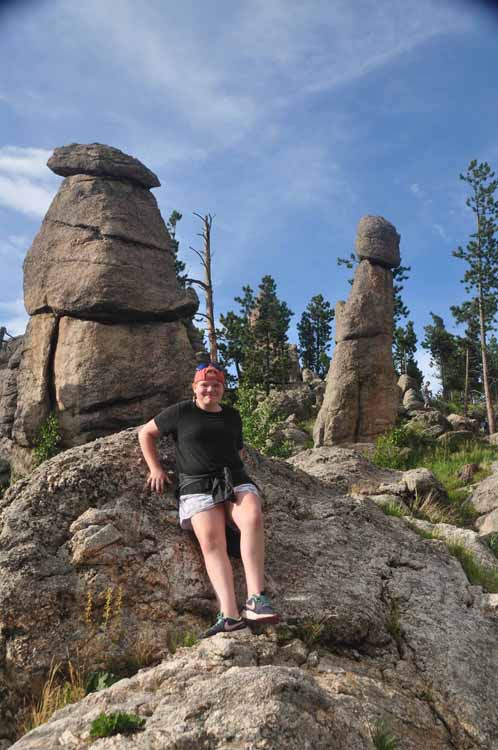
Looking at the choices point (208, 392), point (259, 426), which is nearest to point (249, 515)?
point (208, 392)

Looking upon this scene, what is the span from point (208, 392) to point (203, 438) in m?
0.38

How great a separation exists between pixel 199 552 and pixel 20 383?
43.7ft

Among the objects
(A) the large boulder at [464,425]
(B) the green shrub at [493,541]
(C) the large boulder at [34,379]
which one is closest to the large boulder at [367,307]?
(A) the large boulder at [464,425]

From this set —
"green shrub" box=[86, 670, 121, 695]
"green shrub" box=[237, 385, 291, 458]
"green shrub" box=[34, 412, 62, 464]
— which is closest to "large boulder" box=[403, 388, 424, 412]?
"green shrub" box=[237, 385, 291, 458]

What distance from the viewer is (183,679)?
3.36m

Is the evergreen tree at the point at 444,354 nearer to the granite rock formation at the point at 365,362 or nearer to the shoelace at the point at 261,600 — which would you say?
the granite rock formation at the point at 365,362

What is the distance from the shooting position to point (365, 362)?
809 inches

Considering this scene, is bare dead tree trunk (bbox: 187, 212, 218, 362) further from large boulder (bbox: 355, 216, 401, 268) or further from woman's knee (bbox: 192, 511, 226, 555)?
woman's knee (bbox: 192, 511, 226, 555)

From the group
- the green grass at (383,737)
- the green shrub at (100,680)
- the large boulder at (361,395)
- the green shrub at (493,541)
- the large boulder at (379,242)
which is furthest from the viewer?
the large boulder at (379,242)

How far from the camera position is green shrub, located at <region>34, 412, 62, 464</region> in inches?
607

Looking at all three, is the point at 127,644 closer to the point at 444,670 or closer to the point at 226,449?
the point at 226,449

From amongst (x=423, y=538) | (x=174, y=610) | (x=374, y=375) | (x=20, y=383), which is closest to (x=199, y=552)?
(x=174, y=610)

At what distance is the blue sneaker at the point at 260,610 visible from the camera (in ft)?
13.0

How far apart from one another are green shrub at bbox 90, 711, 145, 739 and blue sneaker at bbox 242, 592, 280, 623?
3.77ft
